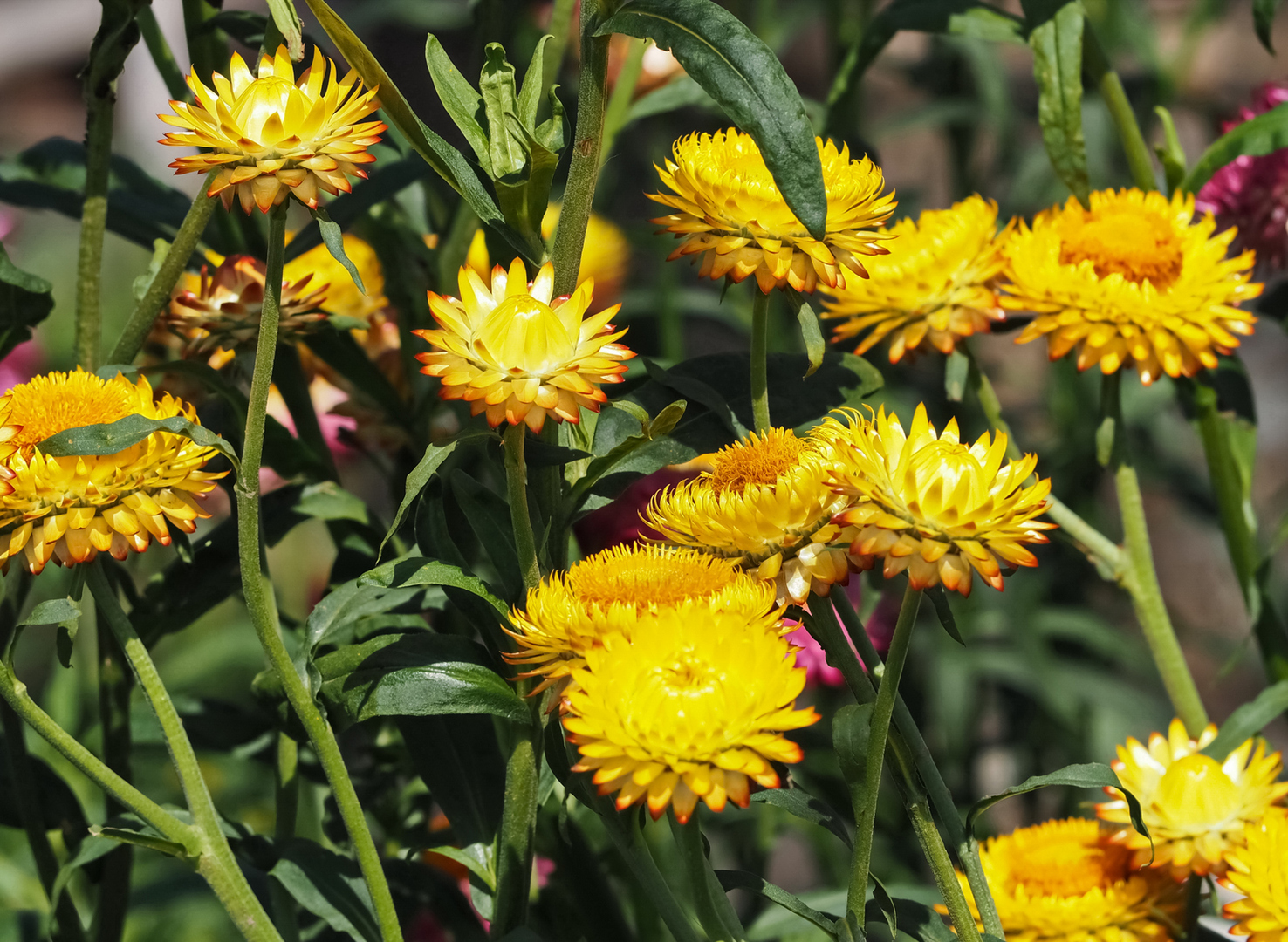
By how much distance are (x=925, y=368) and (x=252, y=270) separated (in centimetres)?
119

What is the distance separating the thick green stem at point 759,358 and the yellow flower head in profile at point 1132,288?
0.76 ft

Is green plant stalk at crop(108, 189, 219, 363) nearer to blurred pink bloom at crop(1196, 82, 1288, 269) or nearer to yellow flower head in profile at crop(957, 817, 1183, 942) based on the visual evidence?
yellow flower head in profile at crop(957, 817, 1183, 942)

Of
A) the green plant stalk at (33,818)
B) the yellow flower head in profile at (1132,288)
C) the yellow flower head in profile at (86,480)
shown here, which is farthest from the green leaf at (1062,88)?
the green plant stalk at (33,818)

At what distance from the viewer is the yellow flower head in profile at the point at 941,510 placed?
488mm

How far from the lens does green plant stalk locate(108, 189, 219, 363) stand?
65 cm

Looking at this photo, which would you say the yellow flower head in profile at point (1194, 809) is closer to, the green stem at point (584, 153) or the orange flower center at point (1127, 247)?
the orange flower center at point (1127, 247)

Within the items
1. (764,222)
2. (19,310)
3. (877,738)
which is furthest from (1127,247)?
(19,310)

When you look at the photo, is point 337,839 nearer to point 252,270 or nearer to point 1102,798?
point 252,270

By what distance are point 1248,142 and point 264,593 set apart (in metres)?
0.66

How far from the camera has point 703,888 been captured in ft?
1.79

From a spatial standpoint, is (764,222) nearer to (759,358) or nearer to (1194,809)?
(759,358)

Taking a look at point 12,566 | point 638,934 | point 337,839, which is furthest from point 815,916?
point 12,566

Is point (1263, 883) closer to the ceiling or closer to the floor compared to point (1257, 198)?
closer to the floor

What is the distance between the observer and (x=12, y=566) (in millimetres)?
752
